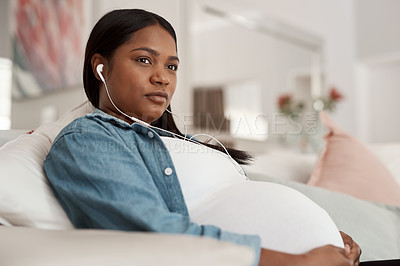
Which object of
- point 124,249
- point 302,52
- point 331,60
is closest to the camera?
point 124,249

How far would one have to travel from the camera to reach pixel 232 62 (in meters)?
3.24

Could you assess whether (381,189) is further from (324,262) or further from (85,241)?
(85,241)

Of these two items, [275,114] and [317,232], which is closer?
[317,232]

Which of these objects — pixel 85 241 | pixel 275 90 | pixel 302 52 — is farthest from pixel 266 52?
pixel 85 241

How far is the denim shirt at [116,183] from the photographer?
0.63 metres

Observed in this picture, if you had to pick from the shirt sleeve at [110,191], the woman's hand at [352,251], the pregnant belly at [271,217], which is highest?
the shirt sleeve at [110,191]

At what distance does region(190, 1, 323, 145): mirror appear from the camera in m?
2.96

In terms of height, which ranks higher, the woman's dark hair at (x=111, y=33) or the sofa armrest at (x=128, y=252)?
the woman's dark hair at (x=111, y=33)

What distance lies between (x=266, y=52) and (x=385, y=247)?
2.64 metres

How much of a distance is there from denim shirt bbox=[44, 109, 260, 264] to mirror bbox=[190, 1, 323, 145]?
2103mm

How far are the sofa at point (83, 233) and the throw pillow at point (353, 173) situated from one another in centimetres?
21

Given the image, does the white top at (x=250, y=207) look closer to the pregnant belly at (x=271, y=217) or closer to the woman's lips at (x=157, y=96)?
the pregnant belly at (x=271, y=217)

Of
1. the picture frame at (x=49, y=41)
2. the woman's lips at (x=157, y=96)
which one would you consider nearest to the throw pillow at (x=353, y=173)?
the woman's lips at (x=157, y=96)

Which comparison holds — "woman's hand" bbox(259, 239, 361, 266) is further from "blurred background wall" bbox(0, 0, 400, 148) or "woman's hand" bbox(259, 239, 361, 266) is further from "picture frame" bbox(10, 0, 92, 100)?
"blurred background wall" bbox(0, 0, 400, 148)
